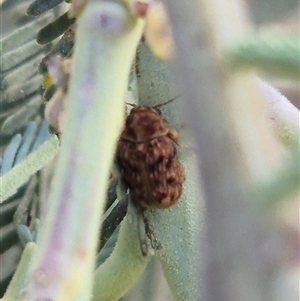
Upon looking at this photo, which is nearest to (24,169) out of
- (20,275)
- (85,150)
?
(20,275)

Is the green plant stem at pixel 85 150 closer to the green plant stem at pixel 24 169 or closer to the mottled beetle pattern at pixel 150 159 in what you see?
the mottled beetle pattern at pixel 150 159

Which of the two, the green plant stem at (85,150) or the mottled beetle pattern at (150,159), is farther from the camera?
the mottled beetle pattern at (150,159)

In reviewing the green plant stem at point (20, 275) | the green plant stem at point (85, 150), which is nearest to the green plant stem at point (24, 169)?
the green plant stem at point (20, 275)

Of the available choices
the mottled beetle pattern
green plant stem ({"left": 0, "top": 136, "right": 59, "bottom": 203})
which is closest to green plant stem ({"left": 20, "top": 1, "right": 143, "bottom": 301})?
the mottled beetle pattern

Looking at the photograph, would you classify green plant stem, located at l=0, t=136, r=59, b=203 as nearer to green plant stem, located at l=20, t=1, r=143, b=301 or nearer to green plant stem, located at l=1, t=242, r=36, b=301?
green plant stem, located at l=1, t=242, r=36, b=301

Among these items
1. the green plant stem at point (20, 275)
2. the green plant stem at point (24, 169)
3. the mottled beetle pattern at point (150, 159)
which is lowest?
the green plant stem at point (20, 275)

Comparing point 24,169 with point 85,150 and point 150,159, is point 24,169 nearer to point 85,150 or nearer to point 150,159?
point 150,159

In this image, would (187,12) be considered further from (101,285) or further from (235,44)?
(101,285)

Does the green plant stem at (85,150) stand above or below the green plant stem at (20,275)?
above
